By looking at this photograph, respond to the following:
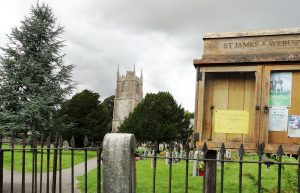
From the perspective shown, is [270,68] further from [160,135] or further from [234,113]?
[160,135]

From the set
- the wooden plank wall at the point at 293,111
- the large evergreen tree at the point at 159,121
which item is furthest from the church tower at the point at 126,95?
the wooden plank wall at the point at 293,111

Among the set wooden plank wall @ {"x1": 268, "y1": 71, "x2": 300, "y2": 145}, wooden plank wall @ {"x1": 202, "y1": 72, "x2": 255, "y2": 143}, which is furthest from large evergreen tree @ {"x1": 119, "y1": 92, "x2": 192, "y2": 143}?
wooden plank wall @ {"x1": 268, "y1": 71, "x2": 300, "y2": 145}

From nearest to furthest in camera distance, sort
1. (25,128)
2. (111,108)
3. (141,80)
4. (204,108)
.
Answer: (204,108) < (25,128) < (111,108) < (141,80)

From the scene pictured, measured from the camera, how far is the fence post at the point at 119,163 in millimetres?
4031

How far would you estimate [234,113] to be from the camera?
450 cm

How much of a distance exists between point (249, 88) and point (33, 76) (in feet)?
81.7

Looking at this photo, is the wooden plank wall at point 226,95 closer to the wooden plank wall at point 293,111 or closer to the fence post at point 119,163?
the wooden plank wall at point 293,111

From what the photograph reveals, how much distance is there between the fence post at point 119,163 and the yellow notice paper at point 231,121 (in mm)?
1066

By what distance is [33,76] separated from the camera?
27672 millimetres

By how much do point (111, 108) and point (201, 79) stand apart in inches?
3031

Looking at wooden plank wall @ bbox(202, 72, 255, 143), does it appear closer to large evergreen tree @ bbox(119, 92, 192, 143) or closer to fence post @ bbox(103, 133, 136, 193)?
fence post @ bbox(103, 133, 136, 193)

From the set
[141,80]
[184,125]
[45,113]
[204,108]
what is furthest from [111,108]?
[204,108]

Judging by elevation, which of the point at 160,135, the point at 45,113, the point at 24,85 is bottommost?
the point at 160,135

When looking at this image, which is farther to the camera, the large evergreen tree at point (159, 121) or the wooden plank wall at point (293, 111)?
the large evergreen tree at point (159, 121)
